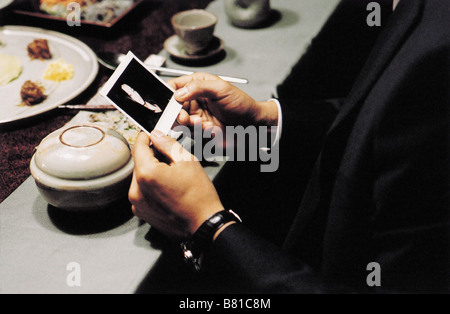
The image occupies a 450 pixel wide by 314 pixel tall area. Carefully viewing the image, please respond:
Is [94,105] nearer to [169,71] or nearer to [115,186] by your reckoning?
[169,71]

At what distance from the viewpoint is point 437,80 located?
72 cm

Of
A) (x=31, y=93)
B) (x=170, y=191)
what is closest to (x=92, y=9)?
(x=31, y=93)


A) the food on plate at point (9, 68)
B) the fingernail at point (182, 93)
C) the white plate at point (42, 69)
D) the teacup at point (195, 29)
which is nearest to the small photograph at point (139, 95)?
the fingernail at point (182, 93)

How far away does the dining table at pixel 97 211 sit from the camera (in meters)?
0.68

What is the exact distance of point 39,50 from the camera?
128 cm

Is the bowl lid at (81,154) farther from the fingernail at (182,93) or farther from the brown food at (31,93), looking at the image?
the brown food at (31,93)

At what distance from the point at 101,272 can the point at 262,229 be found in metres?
0.89

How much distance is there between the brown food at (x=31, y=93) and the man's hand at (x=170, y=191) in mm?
485

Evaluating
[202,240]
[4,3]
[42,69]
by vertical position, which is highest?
[4,3]

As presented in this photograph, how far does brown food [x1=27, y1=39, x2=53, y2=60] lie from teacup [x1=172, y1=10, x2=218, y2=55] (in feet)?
1.48

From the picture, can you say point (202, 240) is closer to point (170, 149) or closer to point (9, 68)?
point (170, 149)

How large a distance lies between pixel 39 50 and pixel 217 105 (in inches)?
28.1

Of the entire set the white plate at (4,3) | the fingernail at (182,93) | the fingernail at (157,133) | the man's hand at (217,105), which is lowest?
the man's hand at (217,105)
